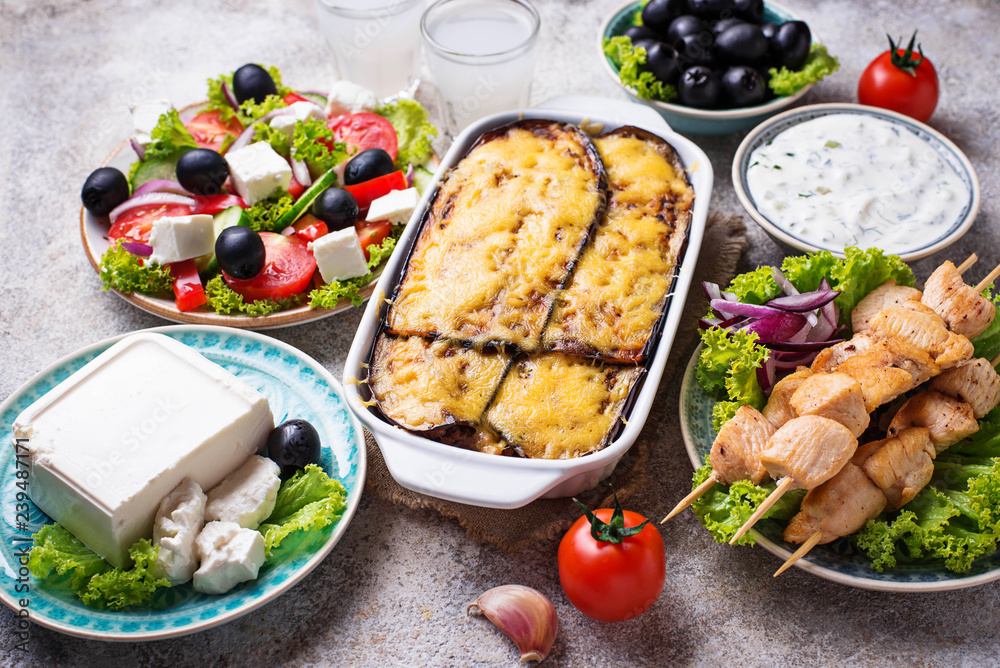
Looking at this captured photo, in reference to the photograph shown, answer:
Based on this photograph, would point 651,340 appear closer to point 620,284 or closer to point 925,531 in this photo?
point 620,284

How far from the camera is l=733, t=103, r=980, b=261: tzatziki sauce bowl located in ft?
10.5

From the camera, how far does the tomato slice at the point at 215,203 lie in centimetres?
343

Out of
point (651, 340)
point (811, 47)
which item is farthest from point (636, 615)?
point (811, 47)

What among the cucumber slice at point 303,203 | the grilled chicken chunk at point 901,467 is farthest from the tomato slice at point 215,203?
the grilled chicken chunk at point 901,467

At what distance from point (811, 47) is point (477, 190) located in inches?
83.4

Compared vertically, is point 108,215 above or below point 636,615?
above

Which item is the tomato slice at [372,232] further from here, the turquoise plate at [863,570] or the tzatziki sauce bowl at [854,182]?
the turquoise plate at [863,570]

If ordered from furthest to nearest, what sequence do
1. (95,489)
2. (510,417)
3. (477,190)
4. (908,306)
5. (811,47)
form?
(811,47)
(477,190)
(908,306)
(510,417)
(95,489)

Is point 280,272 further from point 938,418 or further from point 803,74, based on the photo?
point 803,74

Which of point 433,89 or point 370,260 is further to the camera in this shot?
point 433,89

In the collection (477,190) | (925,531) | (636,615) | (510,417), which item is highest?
(477,190)

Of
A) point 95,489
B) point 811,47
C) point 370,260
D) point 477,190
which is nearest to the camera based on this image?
A: point 95,489

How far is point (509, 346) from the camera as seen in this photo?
2.60 meters

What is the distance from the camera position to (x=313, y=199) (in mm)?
3412
